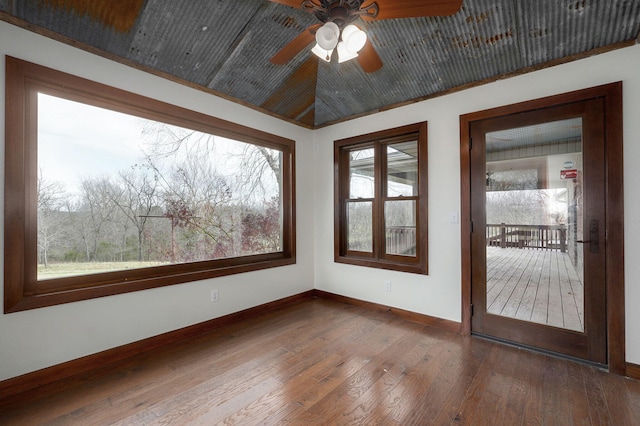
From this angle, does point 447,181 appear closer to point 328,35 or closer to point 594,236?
point 594,236

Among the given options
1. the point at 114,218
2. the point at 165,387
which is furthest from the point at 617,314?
the point at 114,218

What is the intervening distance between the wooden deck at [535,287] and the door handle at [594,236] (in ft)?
0.63

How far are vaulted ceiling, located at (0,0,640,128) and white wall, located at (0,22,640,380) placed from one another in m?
0.12

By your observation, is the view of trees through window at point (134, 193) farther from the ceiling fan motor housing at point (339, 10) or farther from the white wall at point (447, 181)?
the ceiling fan motor housing at point (339, 10)

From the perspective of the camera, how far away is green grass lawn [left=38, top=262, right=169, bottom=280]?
2.14 m

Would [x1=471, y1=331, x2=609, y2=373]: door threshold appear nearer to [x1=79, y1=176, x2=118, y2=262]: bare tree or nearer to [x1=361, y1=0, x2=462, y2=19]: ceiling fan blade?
[x1=361, y1=0, x2=462, y2=19]: ceiling fan blade

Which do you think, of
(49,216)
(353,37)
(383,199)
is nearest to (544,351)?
(383,199)

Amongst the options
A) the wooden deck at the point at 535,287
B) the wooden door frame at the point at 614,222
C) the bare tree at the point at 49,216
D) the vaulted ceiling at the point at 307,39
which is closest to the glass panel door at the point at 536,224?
the wooden deck at the point at 535,287

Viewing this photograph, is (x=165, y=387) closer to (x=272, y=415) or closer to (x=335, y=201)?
(x=272, y=415)

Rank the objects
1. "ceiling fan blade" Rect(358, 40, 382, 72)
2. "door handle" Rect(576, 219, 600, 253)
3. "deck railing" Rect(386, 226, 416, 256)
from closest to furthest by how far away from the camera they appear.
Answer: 1. "ceiling fan blade" Rect(358, 40, 382, 72)
2. "door handle" Rect(576, 219, 600, 253)
3. "deck railing" Rect(386, 226, 416, 256)

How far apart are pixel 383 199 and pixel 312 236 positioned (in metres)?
1.27

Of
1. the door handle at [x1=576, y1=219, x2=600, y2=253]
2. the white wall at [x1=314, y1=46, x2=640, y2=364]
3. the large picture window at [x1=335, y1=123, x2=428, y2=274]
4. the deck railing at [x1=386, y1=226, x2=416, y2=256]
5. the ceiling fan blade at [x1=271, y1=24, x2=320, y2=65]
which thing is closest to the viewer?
the ceiling fan blade at [x1=271, y1=24, x2=320, y2=65]

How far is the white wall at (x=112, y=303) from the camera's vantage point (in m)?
1.95

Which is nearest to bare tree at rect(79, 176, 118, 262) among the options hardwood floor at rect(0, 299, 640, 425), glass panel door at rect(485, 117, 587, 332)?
hardwood floor at rect(0, 299, 640, 425)
